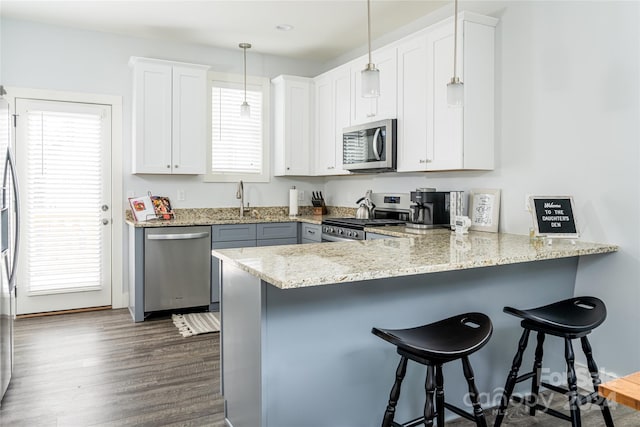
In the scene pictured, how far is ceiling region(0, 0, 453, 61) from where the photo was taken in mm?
3771

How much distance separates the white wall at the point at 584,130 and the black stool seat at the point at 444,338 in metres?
0.85

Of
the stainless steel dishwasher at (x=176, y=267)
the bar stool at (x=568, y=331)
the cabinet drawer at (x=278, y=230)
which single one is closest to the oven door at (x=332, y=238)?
the cabinet drawer at (x=278, y=230)

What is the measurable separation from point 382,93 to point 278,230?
1.71m

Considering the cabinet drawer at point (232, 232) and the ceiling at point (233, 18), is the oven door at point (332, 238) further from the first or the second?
the ceiling at point (233, 18)

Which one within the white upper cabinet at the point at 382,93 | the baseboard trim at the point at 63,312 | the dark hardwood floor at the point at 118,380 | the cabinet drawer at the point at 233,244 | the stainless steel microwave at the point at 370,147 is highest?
the white upper cabinet at the point at 382,93

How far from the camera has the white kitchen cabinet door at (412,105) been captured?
351cm

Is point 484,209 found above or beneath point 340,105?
beneath

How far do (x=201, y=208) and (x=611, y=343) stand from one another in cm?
379

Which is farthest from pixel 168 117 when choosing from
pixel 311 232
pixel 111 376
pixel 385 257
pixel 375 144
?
pixel 385 257

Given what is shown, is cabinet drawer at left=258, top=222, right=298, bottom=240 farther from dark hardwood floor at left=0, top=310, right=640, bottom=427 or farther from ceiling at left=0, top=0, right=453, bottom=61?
ceiling at left=0, top=0, right=453, bottom=61

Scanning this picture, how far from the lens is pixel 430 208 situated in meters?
3.57

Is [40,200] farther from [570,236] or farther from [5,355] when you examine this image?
[570,236]

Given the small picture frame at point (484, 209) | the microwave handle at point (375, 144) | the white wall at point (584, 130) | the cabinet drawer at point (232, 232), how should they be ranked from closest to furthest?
the white wall at point (584, 130)
the small picture frame at point (484, 209)
the microwave handle at point (375, 144)
the cabinet drawer at point (232, 232)

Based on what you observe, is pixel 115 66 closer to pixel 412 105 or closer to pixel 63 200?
pixel 63 200
